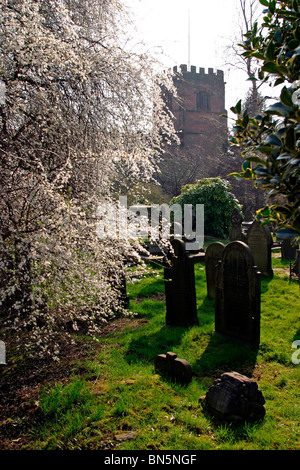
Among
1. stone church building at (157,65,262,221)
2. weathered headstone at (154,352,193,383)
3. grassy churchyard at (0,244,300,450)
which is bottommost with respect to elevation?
grassy churchyard at (0,244,300,450)

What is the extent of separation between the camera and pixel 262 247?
30.0ft

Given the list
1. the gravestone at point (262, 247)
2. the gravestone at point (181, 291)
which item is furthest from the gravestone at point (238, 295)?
the gravestone at point (262, 247)

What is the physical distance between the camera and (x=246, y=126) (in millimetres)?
2033

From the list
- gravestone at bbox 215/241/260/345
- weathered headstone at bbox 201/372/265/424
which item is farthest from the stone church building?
weathered headstone at bbox 201/372/265/424

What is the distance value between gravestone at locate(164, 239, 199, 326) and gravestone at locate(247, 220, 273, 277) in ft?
12.7

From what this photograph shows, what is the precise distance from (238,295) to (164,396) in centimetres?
205

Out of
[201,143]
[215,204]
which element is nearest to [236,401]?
[215,204]

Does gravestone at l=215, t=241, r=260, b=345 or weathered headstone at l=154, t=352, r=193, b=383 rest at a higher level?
gravestone at l=215, t=241, r=260, b=345

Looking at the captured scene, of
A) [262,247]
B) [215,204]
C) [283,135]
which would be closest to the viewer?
[283,135]

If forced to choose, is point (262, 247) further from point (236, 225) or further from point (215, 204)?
point (215, 204)

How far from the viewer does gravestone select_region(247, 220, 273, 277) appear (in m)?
8.98

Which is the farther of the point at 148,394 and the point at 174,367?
the point at 174,367

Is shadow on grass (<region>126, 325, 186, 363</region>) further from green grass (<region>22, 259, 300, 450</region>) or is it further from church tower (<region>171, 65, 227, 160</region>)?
church tower (<region>171, 65, 227, 160</region>)

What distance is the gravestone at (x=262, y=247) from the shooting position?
29.5 ft
